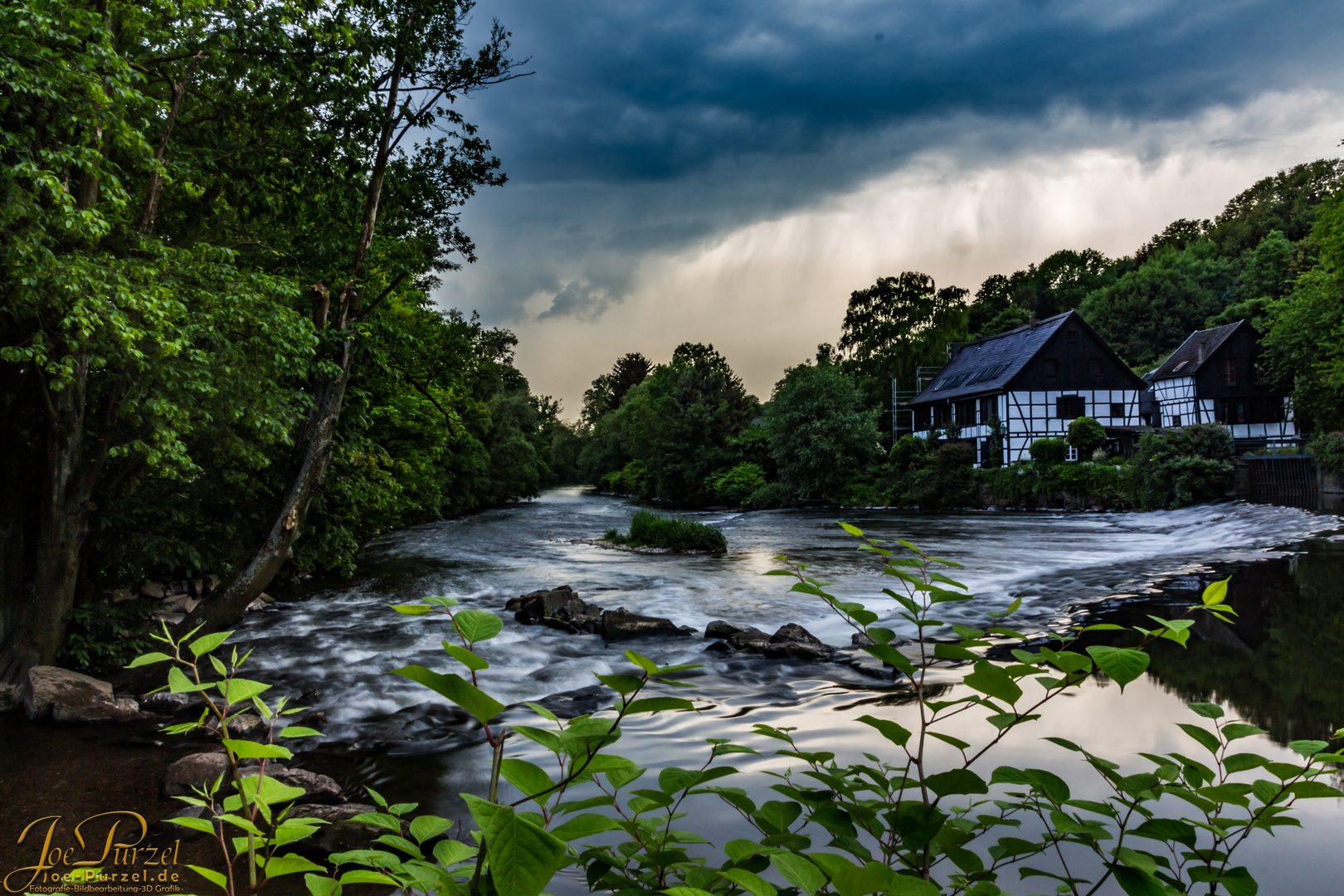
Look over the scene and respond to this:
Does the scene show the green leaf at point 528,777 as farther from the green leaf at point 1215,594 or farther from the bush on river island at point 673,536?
the bush on river island at point 673,536

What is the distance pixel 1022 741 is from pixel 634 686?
19.8 ft

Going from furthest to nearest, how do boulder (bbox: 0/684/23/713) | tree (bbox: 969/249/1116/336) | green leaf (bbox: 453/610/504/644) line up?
tree (bbox: 969/249/1116/336)
boulder (bbox: 0/684/23/713)
green leaf (bbox: 453/610/504/644)

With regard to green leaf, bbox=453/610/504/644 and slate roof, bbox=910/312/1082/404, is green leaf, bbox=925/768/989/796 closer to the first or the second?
green leaf, bbox=453/610/504/644

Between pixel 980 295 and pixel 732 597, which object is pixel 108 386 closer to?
pixel 732 597

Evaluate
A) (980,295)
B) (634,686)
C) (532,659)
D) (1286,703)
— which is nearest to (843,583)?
(532,659)

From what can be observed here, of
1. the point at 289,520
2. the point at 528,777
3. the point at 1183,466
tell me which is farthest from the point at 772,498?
the point at 528,777

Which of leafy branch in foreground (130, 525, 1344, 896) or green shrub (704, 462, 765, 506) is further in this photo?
green shrub (704, 462, 765, 506)

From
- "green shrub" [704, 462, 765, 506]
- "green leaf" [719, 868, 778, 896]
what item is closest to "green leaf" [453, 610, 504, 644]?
"green leaf" [719, 868, 778, 896]

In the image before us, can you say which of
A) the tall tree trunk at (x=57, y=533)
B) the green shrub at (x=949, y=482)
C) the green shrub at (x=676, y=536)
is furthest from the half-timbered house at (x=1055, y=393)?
the tall tree trunk at (x=57, y=533)

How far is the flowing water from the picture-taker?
622 centimetres

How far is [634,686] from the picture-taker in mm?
1304

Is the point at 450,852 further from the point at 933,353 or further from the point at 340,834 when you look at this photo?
the point at 933,353
